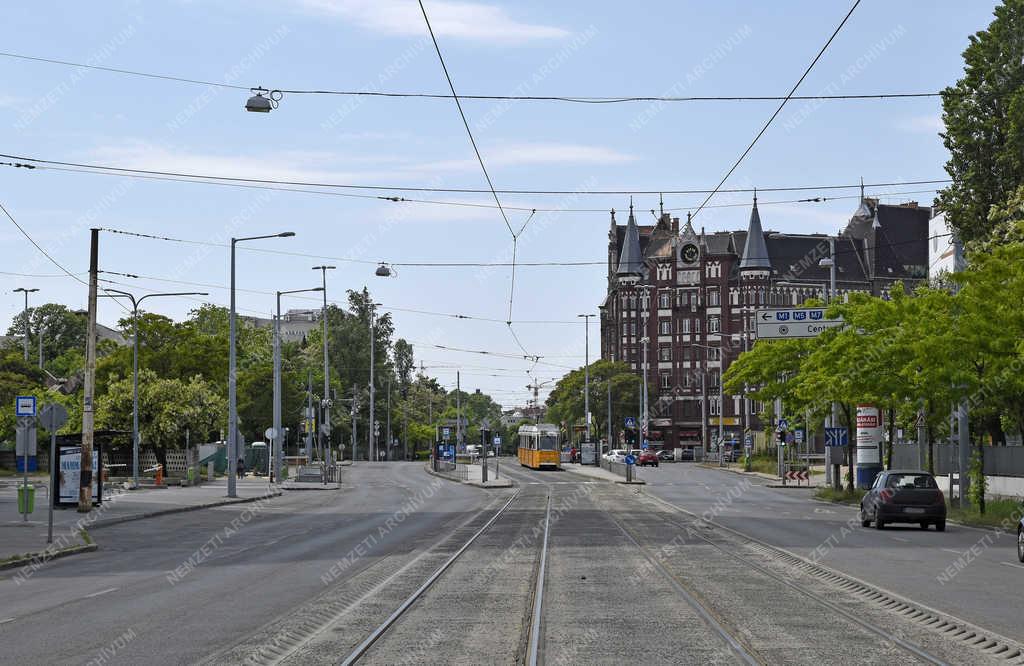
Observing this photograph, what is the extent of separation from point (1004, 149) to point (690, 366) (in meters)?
88.3

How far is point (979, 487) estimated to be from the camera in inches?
1403

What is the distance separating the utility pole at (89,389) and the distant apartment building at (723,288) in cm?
10261

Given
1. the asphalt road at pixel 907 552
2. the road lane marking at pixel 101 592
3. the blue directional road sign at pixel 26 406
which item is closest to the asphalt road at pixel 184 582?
the road lane marking at pixel 101 592

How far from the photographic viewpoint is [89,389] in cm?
3619

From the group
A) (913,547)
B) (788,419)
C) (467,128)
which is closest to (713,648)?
(913,547)

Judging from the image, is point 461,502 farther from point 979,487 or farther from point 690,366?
point 690,366

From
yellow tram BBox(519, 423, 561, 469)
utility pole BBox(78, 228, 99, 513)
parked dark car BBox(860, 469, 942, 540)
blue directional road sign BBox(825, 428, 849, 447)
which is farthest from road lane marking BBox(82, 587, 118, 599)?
yellow tram BBox(519, 423, 561, 469)

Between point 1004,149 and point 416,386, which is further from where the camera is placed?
point 416,386

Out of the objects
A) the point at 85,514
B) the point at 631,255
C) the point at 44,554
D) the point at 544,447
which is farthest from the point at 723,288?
the point at 44,554

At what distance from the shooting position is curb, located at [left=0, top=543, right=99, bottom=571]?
883 inches

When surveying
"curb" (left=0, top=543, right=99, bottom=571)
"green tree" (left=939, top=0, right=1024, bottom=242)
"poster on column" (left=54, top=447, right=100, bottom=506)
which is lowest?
"curb" (left=0, top=543, right=99, bottom=571)

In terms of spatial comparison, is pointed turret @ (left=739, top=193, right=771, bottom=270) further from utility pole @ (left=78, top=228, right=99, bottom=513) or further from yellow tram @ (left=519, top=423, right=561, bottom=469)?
utility pole @ (left=78, top=228, right=99, bottom=513)

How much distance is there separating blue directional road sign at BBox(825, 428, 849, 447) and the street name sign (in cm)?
522

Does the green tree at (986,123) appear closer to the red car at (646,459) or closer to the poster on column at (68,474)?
the poster on column at (68,474)
